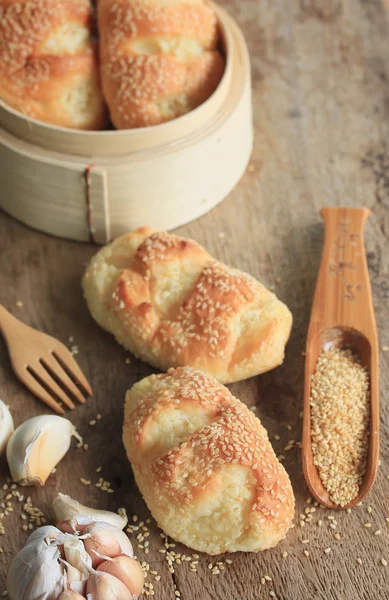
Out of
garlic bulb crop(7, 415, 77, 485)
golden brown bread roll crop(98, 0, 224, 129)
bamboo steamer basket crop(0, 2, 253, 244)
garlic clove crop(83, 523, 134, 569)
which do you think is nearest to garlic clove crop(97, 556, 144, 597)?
garlic clove crop(83, 523, 134, 569)

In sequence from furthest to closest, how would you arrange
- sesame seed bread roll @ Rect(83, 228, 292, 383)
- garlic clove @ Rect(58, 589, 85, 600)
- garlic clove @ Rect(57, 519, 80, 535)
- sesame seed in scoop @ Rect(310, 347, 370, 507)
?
sesame seed bread roll @ Rect(83, 228, 292, 383) < sesame seed in scoop @ Rect(310, 347, 370, 507) < garlic clove @ Rect(57, 519, 80, 535) < garlic clove @ Rect(58, 589, 85, 600)

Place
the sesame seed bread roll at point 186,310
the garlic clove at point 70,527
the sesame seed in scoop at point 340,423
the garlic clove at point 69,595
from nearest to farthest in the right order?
the garlic clove at point 69,595 → the garlic clove at point 70,527 → the sesame seed in scoop at point 340,423 → the sesame seed bread roll at point 186,310

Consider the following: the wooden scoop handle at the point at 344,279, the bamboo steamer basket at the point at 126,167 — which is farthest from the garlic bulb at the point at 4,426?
the wooden scoop handle at the point at 344,279

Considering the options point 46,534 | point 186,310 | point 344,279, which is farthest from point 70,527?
point 344,279

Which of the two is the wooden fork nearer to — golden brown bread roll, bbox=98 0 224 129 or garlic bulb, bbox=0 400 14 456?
garlic bulb, bbox=0 400 14 456

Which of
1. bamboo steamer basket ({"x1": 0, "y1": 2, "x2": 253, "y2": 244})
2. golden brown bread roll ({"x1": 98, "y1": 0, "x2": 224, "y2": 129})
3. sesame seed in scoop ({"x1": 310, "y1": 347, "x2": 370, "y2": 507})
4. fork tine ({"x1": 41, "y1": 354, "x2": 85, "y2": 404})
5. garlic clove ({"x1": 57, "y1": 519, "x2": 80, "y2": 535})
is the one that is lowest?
sesame seed in scoop ({"x1": 310, "y1": 347, "x2": 370, "y2": 507})

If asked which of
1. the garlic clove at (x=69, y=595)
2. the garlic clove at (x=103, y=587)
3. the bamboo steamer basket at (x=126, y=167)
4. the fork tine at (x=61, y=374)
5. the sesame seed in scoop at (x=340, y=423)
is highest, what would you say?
the bamboo steamer basket at (x=126, y=167)

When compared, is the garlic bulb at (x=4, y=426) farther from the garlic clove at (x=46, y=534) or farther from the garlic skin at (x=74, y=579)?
the garlic skin at (x=74, y=579)

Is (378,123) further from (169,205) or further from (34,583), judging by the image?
(34,583)
